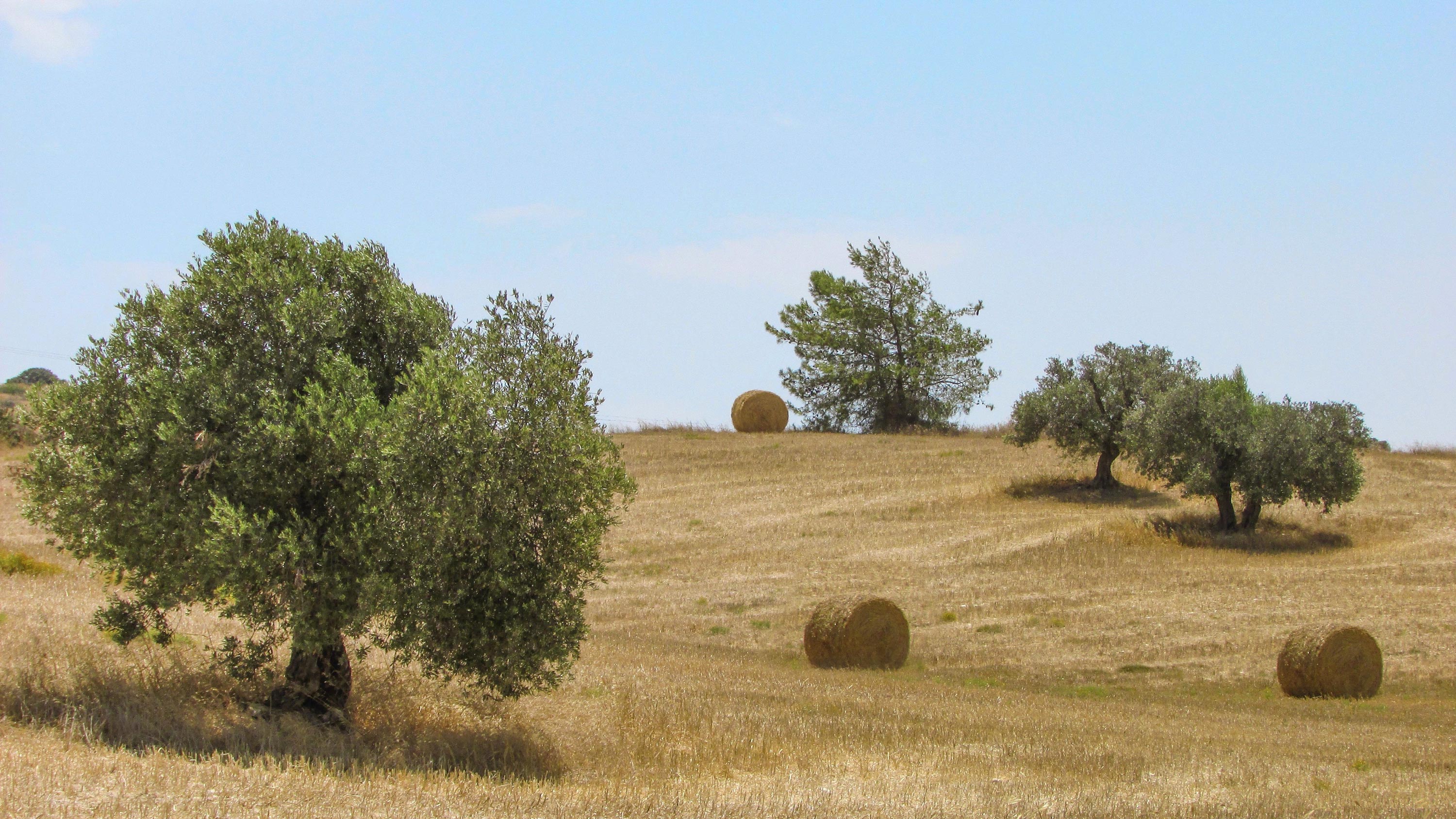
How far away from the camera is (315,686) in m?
14.2

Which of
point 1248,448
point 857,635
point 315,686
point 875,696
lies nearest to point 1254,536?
point 1248,448

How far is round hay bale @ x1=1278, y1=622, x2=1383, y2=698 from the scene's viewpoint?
73.4 feet

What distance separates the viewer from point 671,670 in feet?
66.7

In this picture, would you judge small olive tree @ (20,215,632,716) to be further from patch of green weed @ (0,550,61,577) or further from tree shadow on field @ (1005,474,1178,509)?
tree shadow on field @ (1005,474,1178,509)

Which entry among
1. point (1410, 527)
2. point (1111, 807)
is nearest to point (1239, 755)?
point (1111, 807)

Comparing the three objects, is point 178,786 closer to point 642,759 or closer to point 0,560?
point 642,759

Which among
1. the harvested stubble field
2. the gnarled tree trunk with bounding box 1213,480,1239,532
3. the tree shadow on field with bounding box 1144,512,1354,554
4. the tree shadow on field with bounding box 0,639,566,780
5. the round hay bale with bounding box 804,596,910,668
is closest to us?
the harvested stubble field

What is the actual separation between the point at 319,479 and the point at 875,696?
10.3 meters

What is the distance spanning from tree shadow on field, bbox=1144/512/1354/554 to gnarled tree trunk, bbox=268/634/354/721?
96.4 ft

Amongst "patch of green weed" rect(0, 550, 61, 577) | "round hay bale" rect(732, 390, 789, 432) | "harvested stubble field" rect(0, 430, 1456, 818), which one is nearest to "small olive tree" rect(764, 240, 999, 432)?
"round hay bale" rect(732, 390, 789, 432)

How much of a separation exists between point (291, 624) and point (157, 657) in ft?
11.7

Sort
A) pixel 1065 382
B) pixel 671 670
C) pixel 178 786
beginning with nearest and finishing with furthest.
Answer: pixel 178 786 → pixel 671 670 → pixel 1065 382

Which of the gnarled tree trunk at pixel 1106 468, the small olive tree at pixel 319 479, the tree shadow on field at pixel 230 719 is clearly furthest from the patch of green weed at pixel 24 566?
the gnarled tree trunk at pixel 1106 468

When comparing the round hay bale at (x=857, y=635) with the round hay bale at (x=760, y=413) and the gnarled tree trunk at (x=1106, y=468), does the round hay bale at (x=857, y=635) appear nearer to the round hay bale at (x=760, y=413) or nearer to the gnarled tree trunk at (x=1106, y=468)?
the gnarled tree trunk at (x=1106, y=468)
